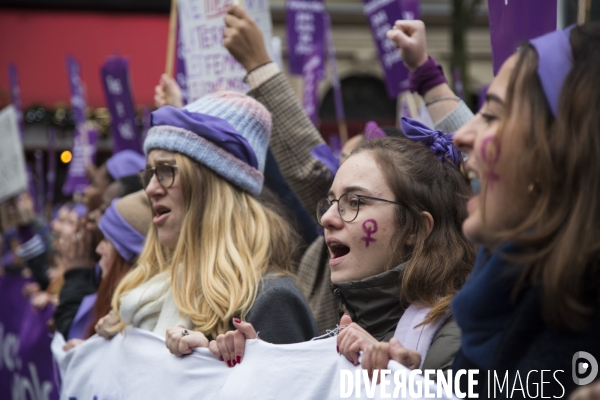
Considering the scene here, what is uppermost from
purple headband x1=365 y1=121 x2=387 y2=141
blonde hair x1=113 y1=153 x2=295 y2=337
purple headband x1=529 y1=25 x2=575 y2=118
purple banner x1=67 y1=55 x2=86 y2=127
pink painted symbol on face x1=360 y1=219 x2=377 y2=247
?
purple headband x1=529 y1=25 x2=575 y2=118

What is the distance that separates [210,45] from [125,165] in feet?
4.50

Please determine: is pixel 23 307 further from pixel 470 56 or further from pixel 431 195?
pixel 470 56

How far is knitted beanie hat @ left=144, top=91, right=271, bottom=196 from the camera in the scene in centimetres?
316

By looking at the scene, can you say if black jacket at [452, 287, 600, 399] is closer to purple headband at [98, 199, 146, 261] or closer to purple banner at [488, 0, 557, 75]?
purple banner at [488, 0, 557, 75]

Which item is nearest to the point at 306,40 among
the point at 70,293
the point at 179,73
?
the point at 179,73

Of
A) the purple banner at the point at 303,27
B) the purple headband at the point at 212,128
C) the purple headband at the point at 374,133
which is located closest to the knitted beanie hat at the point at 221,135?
the purple headband at the point at 212,128

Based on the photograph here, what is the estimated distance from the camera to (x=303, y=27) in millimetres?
8648

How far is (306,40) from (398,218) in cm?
647

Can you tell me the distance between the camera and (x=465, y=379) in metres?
1.74

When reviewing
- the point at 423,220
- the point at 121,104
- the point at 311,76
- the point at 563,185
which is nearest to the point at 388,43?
the point at 121,104

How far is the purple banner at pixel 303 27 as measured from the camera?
28.3 feet

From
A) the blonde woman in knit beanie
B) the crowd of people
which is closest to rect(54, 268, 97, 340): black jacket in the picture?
the crowd of people

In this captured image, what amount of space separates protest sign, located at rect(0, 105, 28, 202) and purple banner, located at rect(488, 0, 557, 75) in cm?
538

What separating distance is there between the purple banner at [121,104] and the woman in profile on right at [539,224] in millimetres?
4551
